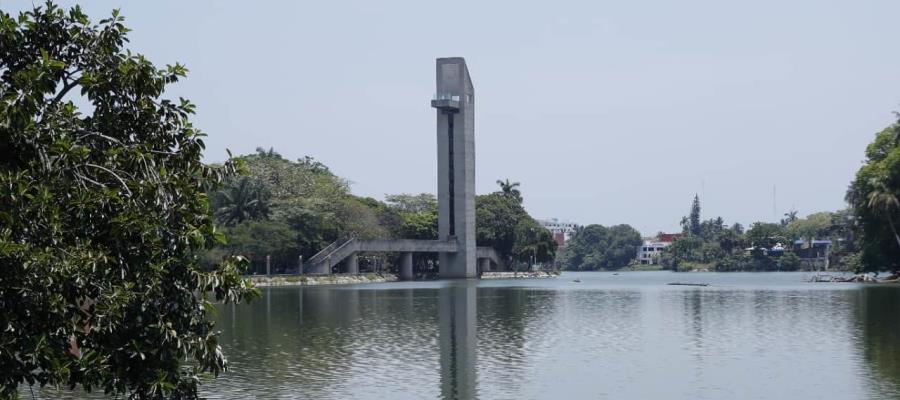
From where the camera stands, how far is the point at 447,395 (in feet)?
87.6

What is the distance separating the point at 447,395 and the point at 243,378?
6288 millimetres

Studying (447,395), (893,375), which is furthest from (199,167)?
(893,375)

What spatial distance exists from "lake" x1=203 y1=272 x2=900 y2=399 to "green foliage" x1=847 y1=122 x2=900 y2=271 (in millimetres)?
37292

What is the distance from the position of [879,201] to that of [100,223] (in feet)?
306

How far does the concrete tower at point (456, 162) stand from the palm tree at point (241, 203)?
89.0 feet

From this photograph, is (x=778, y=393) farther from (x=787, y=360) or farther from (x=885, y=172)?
(x=885, y=172)

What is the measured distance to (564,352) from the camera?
36.6 metres

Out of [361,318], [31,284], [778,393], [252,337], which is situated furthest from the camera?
[361,318]

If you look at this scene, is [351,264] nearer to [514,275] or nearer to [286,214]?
[286,214]

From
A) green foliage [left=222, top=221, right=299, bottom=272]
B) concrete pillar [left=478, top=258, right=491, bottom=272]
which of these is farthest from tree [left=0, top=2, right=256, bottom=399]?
concrete pillar [left=478, top=258, right=491, bottom=272]

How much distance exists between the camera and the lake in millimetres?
27500

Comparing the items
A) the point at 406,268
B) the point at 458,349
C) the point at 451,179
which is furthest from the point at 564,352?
the point at 451,179

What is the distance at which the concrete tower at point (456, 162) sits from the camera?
136 m

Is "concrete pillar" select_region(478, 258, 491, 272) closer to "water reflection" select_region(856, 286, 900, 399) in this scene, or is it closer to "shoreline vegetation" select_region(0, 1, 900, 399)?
"water reflection" select_region(856, 286, 900, 399)
